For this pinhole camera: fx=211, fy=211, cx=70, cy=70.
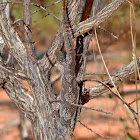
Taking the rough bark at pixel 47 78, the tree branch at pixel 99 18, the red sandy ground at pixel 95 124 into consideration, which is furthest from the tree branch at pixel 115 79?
the red sandy ground at pixel 95 124

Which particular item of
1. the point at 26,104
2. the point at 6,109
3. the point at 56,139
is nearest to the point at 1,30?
the point at 26,104

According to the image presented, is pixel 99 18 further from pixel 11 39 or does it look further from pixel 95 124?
pixel 95 124

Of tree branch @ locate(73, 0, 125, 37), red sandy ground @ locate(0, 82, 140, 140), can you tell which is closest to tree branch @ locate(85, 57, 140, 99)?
tree branch @ locate(73, 0, 125, 37)

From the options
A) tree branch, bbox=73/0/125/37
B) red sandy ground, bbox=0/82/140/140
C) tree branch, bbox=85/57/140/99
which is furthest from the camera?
red sandy ground, bbox=0/82/140/140

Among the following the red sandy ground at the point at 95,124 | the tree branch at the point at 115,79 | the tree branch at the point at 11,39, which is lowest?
the red sandy ground at the point at 95,124

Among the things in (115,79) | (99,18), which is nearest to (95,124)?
(115,79)

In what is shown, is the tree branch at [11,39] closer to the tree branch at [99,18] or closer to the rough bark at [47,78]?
the rough bark at [47,78]

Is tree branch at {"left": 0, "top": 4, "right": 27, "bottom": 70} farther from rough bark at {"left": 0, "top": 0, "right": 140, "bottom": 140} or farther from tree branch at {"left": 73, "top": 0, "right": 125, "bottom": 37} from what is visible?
tree branch at {"left": 73, "top": 0, "right": 125, "bottom": 37}

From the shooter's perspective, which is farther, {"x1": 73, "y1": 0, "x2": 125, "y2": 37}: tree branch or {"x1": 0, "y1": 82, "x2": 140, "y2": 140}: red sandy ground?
{"x1": 0, "y1": 82, "x2": 140, "y2": 140}: red sandy ground

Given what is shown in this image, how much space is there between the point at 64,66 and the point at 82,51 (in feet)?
0.64

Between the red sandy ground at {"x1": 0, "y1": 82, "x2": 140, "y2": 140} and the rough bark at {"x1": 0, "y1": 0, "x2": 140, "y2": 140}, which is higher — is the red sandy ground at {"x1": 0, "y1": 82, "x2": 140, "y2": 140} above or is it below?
below

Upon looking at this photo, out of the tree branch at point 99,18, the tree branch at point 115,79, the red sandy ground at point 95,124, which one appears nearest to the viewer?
the tree branch at point 99,18

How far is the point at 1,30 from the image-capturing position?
3.39 ft

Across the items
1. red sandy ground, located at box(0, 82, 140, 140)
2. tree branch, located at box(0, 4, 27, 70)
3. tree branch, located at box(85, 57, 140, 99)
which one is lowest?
red sandy ground, located at box(0, 82, 140, 140)
